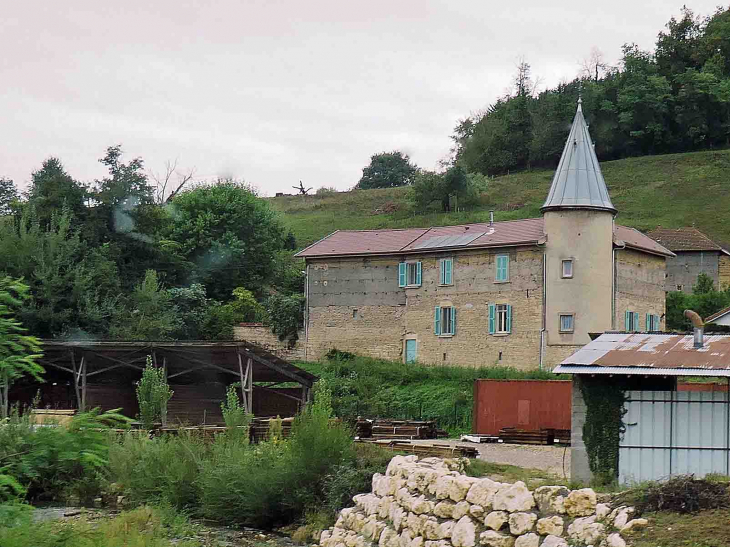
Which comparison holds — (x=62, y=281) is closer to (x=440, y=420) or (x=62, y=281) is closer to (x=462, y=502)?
(x=440, y=420)

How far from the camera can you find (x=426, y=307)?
4866cm

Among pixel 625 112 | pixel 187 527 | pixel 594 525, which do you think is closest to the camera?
pixel 594 525

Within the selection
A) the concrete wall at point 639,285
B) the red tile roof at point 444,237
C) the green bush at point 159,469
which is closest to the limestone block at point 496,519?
the green bush at point 159,469

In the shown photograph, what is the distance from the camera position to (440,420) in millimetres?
40562

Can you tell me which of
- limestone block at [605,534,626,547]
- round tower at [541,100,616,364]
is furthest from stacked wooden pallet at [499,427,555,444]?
limestone block at [605,534,626,547]

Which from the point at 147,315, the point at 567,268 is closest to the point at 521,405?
the point at 567,268

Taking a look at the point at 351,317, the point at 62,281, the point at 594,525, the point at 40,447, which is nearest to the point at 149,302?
the point at 62,281

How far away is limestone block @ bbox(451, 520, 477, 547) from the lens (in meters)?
18.1

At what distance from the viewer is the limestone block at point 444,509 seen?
62.8 ft

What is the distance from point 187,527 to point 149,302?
93.3 ft

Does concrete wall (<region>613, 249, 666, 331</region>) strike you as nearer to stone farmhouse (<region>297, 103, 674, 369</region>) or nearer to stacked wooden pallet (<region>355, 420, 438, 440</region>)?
stone farmhouse (<region>297, 103, 674, 369</region>)

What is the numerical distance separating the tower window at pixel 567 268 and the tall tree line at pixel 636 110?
42.5 meters

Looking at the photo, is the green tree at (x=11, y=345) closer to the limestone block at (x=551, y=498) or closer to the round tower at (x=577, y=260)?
the limestone block at (x=551, y=498)

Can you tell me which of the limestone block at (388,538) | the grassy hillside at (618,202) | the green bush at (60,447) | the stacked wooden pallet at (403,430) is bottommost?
the limestone block at (388,538)
